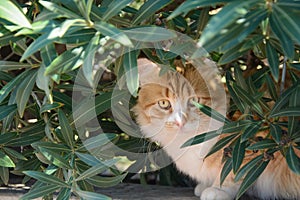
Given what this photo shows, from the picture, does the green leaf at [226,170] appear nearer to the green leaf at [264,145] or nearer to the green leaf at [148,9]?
the green leaf at [264,145]

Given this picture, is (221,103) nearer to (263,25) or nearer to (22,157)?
(22,157)

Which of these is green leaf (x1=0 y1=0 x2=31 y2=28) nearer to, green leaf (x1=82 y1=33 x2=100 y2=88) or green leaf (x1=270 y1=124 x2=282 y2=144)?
green leaf (x1=82 y1=33 x2=100 y2=88)

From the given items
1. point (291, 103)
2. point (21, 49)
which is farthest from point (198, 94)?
point (21, 49)

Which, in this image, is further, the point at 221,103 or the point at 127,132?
the point at 127,132

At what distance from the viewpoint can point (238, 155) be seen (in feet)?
5.66

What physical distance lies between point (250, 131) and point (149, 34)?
1.44ft

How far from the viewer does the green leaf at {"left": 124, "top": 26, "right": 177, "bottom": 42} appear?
1401mm

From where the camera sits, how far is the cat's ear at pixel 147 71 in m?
2.08

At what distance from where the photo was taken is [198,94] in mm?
2205

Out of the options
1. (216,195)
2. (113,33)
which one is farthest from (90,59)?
(216,195)

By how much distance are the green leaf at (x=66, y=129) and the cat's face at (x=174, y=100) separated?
416mm

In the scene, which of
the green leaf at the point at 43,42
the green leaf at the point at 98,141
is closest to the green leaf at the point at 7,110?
the green leaf at the point at 98,141

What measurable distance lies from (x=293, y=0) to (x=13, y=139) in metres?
1.13

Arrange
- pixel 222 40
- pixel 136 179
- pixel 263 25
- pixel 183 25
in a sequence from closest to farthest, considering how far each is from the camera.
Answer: pixel 222 40
pixel 263 25
pixel 183 25
pixel 136 179
